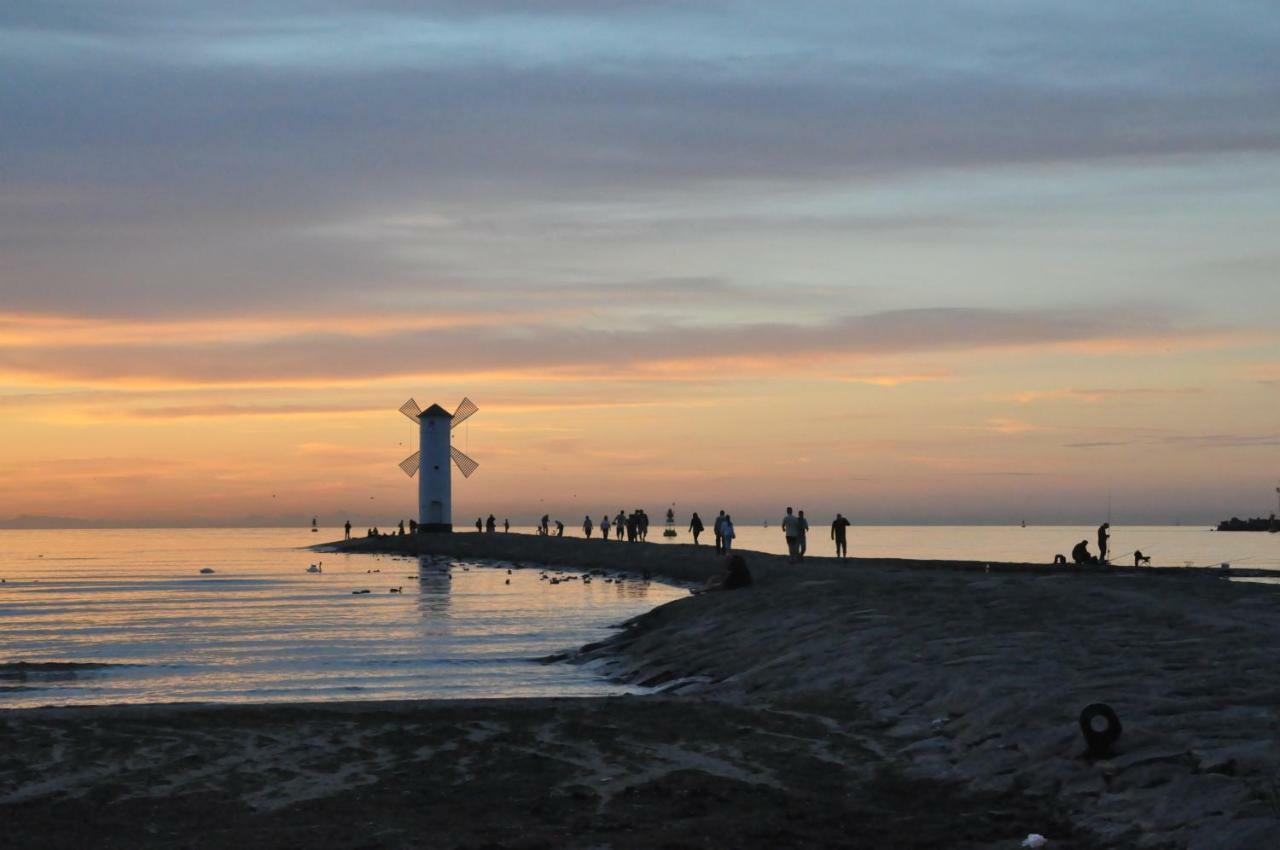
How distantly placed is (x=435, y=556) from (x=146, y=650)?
239ft

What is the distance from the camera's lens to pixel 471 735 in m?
16.9

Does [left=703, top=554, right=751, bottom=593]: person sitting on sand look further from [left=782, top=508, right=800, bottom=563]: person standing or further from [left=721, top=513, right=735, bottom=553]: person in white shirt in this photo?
[left=721, top=513, right=735, bottom=553]: person in white shirt

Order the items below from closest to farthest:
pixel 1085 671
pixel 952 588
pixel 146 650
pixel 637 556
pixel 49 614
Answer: pixel 1085 671 → pixel 952 588 → pixel 146 650 → pixel 49 614 → pixel 637 556

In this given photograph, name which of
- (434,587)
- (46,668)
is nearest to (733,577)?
(46,668)

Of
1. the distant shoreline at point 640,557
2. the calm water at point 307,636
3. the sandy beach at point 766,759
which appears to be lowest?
the calm water at point 307,636

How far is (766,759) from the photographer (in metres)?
15.5

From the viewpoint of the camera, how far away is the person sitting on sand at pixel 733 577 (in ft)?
129

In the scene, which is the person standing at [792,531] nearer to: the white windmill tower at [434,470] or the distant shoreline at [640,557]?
the distant shoreline at [640,557]

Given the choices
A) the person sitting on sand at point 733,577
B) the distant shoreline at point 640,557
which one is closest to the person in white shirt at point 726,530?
the distant shoreline at point 640,557

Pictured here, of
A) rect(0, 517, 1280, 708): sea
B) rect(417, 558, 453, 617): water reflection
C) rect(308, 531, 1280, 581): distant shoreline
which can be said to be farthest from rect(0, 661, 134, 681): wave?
rect(308, 531, 1280, 581): distant shoreline

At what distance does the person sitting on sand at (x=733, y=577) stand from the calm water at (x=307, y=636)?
376 centimetres

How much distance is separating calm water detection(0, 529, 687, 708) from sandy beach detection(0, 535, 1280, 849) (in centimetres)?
781

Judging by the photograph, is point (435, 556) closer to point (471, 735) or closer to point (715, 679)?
point (715, 679)

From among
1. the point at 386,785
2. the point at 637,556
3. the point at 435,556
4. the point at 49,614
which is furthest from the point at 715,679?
the point at 435,556
